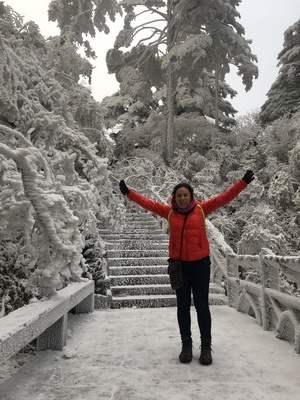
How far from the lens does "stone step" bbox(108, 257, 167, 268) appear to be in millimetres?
8602

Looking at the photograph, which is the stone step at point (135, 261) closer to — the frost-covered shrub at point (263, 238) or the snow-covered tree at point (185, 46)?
the frost-covered shrub at point (263, 238)

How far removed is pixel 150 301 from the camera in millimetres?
6762

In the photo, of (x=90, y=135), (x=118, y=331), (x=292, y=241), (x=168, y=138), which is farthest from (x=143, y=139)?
(x=118, y=331)

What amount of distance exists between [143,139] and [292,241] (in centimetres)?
1217

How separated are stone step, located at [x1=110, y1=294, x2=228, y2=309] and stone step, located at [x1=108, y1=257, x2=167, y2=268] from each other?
1807 millimetres

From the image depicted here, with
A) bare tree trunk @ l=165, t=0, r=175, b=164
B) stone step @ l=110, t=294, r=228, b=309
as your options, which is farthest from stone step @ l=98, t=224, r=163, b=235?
bare tree trunk @ l=165, t=0, r=175, b=164

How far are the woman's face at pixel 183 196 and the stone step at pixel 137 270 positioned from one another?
4.62 meters

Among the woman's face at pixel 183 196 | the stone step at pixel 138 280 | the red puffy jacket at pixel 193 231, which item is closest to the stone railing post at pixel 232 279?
the stone step at pixel 138 280

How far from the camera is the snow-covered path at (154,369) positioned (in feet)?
9.39

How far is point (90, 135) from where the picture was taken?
31.1ft

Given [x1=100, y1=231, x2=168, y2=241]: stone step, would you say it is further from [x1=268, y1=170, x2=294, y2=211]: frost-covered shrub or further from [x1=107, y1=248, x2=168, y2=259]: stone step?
[x1=268, y1=170, x2=294, y2=211]: frost-covered shrub

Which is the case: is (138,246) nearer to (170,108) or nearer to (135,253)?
(135,253)

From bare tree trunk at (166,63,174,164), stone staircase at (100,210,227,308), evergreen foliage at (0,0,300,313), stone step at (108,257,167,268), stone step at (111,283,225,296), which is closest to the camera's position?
evergreen foliage at (0,0,300,313)

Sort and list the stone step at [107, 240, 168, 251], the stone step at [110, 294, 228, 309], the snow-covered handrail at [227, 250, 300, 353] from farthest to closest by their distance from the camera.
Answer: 1. the stone step at [107, 240, 168, 251]
2. the stone step at [110, 294, 228, 309]
3. the snow-covered handrail at [227, 250, 300, 353]
